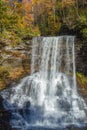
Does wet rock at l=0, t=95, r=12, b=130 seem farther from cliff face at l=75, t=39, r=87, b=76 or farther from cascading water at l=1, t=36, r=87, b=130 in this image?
cliff face at l=75, t=39, r=87, b=76

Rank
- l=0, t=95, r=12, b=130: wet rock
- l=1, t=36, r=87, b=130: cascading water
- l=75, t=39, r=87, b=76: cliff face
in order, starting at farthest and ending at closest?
l=75, t=39, r=87, b=76: cliff face → l=1, t=36, r=87, b=130: cascading water → l=0, t=95, r=12, b=130: wet rock

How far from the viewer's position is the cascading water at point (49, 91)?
78.7ft

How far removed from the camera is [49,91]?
26875 millimetres

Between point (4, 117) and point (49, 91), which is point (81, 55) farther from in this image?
point (4, 117)

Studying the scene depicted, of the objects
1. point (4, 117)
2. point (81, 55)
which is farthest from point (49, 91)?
point (4, 117)

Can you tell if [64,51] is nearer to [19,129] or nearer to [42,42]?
[42,42]

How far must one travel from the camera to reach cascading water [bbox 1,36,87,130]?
2398cm

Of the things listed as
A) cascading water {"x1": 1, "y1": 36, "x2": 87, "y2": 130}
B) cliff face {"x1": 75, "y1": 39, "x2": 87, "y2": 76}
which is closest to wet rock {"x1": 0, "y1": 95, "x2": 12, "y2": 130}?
cascading water {"x1": 1, "y1": 36, "x2": 87, "y2": 130}

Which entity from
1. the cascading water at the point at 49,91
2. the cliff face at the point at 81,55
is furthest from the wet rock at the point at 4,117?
the cliff face at the point at 81,55

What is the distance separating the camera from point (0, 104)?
25.9 m

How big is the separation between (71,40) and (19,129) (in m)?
9.81

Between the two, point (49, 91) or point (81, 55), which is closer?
point (49, 91)

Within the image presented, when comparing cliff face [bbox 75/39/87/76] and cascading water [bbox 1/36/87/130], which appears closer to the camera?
cascading water [bbox 1/36/87/130]

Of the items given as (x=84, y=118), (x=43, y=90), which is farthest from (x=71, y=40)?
(x=84, y=118)
